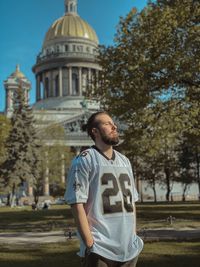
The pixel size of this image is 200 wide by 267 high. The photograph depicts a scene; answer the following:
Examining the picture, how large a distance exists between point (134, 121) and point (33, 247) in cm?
968

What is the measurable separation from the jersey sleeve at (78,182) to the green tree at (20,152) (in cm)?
4312

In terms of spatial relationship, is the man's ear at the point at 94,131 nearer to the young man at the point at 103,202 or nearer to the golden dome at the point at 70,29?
the young man at the point at 103,202

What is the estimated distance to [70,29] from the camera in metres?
104

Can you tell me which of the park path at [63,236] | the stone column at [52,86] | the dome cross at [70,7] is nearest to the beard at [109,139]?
the park path at [63,236]

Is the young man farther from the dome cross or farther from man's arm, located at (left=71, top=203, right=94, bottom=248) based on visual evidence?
the dome cross

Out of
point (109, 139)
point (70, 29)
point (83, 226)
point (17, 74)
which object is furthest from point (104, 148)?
point (70, 29)

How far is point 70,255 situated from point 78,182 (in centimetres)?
654

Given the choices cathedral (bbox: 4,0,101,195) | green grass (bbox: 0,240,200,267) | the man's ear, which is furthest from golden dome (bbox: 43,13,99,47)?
the man's ear

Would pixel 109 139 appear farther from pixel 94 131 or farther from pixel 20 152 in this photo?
pixel 20 152

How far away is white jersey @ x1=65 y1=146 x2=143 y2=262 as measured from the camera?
3959mm

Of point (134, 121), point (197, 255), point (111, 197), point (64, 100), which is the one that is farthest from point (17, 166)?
point (64, 100)

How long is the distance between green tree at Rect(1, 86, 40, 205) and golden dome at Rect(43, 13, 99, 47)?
55897 mm

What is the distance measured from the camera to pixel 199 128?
68.5 feet

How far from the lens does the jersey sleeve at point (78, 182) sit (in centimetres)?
399
